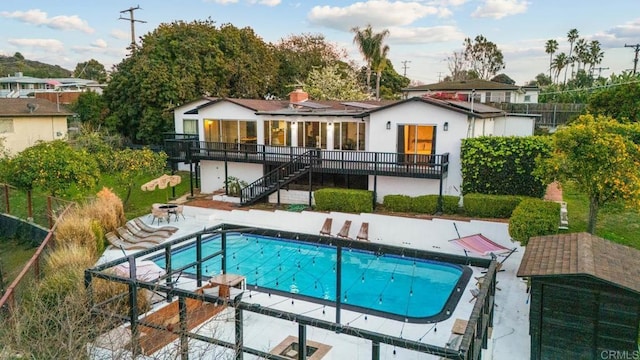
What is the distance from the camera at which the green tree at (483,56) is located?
7681cm

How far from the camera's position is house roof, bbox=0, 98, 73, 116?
33.2 meters

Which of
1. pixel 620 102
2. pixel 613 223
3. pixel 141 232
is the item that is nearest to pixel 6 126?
pixel 141 232

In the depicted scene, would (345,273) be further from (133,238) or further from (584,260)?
(584,260)

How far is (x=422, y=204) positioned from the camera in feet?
64.1

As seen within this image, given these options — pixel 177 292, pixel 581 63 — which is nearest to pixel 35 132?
pixel 177 292

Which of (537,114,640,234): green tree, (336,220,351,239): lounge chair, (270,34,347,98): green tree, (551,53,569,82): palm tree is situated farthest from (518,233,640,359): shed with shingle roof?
(551,53,569,82): palm tree

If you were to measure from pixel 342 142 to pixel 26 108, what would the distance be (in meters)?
25.9

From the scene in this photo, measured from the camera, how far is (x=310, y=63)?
1970 inches

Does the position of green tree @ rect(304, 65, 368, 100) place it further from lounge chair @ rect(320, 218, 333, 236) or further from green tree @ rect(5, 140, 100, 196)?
green tree @ rect(5, 140, 100, 196)

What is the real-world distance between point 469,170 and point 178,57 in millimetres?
25477

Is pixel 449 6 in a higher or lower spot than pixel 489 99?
higher

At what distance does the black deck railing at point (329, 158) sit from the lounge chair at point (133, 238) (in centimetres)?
714

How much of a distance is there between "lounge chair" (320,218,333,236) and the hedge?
2.80 m

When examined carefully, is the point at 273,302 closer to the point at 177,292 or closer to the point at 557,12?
the point at 177,292
